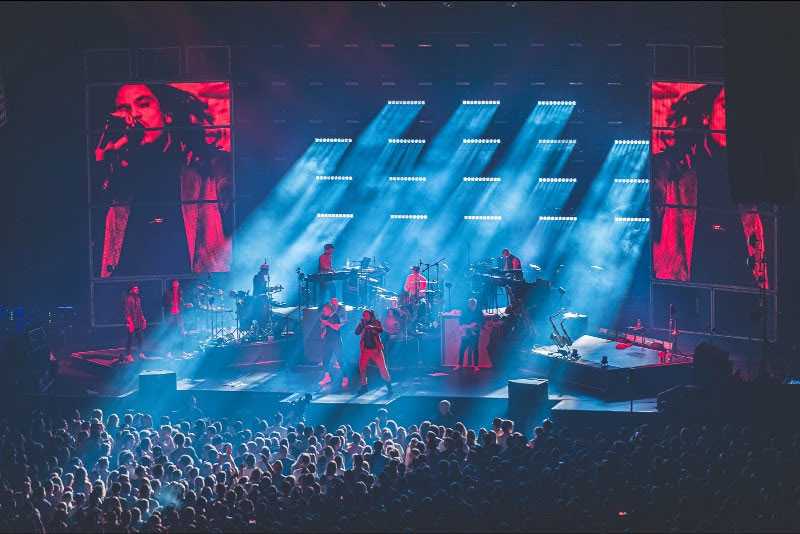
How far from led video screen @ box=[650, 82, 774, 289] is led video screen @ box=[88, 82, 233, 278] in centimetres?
902

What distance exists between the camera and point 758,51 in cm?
1249

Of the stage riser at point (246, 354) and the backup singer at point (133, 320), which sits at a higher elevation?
the backup singer at point (133, 320)

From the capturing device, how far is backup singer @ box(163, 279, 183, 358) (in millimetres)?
20500

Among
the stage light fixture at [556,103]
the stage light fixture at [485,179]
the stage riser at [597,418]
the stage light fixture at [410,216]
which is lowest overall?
the stage riser at [597,418]

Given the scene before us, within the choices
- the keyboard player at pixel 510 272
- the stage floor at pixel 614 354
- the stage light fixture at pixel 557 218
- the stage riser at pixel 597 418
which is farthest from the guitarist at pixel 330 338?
the stage light fixture at pixel 557 218

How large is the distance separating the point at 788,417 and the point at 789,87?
463 cm

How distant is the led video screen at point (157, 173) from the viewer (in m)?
22.9

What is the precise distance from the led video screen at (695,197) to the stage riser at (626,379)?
3.75m

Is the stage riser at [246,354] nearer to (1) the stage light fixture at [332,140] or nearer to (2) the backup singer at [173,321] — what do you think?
(2) the backup singer at [173,321]

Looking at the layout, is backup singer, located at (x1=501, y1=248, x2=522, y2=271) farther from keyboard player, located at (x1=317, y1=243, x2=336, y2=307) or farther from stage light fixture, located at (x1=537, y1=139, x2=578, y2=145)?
stage light fixture, located at (x1=537, y1=139, x2=578, y2=145)

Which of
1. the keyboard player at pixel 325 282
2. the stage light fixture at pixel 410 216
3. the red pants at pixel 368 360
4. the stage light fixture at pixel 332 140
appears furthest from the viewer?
the stage light fixture at pixel 410 216

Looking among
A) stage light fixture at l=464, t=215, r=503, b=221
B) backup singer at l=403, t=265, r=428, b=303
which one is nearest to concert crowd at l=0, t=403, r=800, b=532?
backup singer at l=403, t=265, r=428, b=303

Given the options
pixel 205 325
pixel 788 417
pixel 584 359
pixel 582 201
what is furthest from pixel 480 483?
pixel 582 201

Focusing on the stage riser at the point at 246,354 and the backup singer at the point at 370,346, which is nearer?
the backup singer at the point at 370,346
